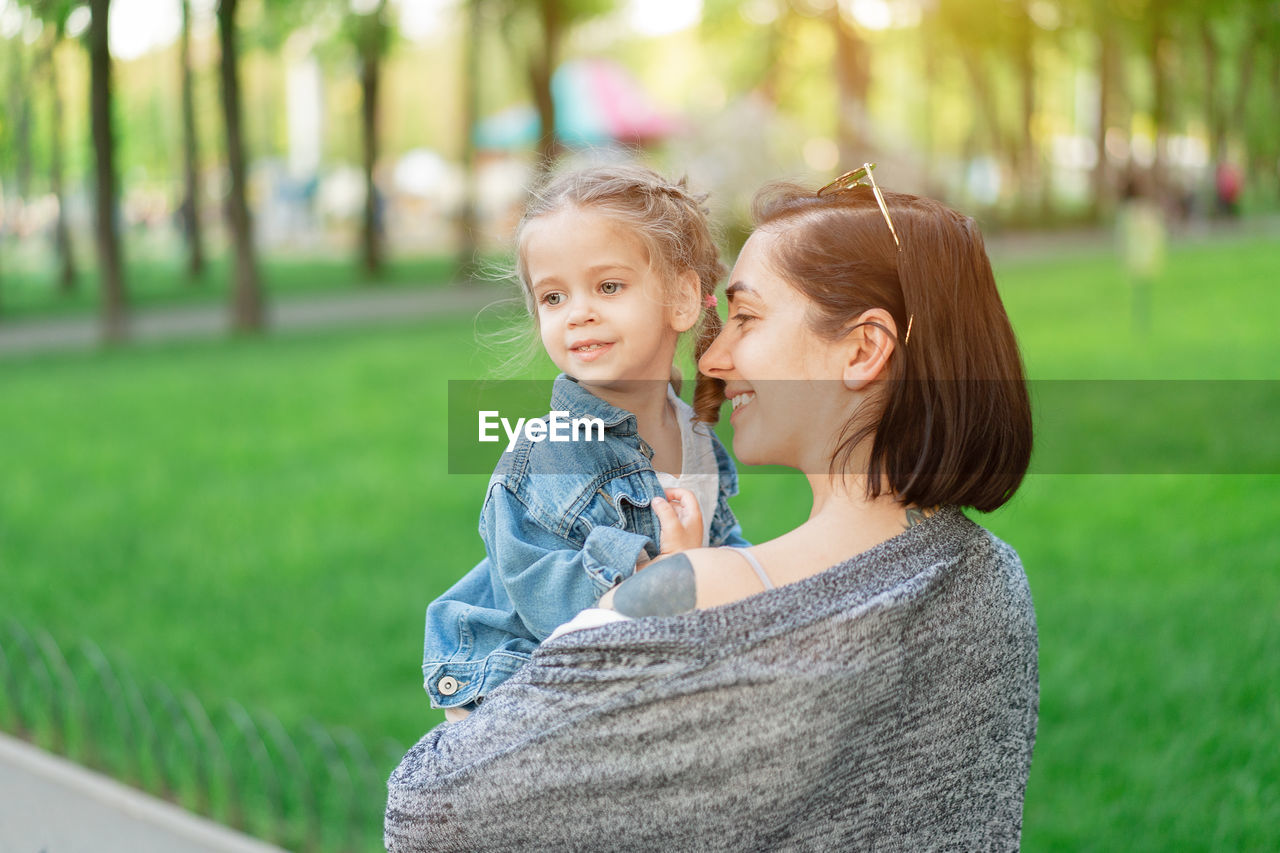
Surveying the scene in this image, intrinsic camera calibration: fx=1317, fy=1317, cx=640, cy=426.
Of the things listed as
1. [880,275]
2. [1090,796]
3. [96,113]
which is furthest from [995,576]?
[96,113]

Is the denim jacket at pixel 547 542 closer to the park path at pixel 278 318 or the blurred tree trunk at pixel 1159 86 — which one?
the park path at pixel 278 318

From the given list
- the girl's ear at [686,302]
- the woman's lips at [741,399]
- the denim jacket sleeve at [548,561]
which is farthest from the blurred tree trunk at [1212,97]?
the denim jacket sleeve at [548,561]

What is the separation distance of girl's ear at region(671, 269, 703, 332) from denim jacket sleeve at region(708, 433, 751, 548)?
11.6 inches

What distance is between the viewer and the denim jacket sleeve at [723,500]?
223 centimetres

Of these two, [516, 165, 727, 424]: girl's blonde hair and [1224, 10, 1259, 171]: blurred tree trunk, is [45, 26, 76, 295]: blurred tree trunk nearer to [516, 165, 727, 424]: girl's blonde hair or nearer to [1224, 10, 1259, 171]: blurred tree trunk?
[1224, 10, 1259, 171]: blurred tree trunk

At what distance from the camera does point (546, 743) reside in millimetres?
1673

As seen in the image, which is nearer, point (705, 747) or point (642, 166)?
point (705, 747)

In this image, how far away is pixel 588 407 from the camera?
1941 mm

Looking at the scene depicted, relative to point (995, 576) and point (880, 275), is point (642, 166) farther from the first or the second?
point (995, 576)

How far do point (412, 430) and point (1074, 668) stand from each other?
643 cm

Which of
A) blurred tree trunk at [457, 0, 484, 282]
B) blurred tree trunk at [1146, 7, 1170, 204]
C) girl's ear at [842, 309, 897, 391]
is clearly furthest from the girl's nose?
blurred tree trunk at [1146, 7, 1170, 204]

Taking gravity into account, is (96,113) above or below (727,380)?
above

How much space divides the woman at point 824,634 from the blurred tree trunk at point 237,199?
49.9ft

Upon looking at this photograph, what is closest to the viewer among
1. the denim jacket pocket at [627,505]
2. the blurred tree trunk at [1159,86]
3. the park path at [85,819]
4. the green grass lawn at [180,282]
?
the denim jacket pocket at [627,505]
